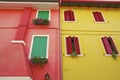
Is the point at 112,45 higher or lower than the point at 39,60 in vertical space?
higher

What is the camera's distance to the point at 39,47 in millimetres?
12359

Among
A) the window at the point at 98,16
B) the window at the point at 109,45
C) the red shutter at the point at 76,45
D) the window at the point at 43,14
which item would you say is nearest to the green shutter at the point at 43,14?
the window at the point at 43,14

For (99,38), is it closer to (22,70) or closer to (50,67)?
(50,67)

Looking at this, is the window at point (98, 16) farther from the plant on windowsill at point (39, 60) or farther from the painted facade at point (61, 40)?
the plant on windowsill at point (39, 60)

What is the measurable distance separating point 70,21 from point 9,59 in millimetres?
5905

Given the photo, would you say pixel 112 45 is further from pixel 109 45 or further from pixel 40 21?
pixel 40 21

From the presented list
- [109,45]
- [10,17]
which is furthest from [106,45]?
[10,17]

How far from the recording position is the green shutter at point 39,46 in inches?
469

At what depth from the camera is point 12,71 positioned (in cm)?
935

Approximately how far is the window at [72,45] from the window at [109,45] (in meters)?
1.60

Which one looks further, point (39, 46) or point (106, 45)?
point (106, 45)

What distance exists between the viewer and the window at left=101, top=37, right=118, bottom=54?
41.0ft

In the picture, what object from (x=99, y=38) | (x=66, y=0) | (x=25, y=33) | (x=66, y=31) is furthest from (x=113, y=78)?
(x=66, y=0)

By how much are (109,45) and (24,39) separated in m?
4.96
